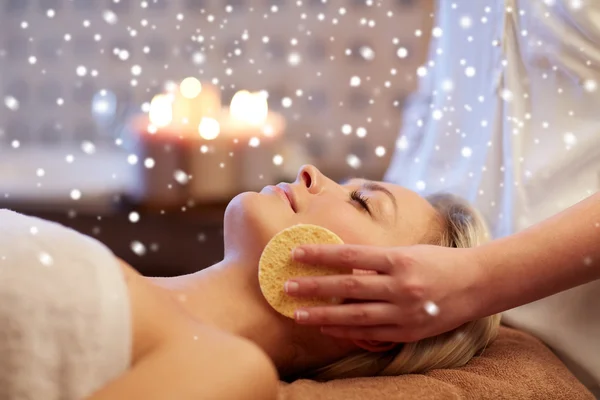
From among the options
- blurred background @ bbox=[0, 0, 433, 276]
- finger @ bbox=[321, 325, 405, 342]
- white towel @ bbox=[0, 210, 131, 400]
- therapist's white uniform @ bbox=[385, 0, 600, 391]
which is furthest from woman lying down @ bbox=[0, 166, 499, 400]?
blurred background @ bbox=[0, 0, 433, 276]

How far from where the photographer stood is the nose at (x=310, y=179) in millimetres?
1133

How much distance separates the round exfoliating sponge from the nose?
127 millimetres

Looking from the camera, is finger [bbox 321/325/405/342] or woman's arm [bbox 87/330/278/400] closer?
woman's arm [bbox 87/330/278/400]

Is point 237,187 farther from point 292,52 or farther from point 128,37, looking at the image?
point 128,37

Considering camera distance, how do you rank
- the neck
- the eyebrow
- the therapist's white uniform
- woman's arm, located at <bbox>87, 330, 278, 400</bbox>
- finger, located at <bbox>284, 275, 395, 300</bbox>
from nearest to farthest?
woman's arm, located at <bbox>87, 330, 278, 400</bbox> < finger, located at <bbox>284, 275, 395, 300</bbox> < the neck < the eyebrow < the therapist's white uniform

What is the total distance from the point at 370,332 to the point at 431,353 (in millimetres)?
182

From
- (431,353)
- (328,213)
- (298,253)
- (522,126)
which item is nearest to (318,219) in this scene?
(328,213)

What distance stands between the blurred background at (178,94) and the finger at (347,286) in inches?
55.9

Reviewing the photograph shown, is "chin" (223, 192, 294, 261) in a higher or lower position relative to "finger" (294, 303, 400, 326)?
higher

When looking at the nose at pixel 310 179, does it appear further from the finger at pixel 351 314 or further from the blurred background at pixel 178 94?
the blurred background at pixel 178 94

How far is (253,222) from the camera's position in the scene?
1080 mm

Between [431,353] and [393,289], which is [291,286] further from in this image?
[431,353]

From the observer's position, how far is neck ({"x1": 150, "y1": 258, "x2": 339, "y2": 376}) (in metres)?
1.04

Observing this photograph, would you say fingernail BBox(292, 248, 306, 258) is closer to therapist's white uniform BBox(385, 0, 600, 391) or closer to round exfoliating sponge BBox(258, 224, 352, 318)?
round exfoliating sponge BBox(258, 224, 352, 318)
